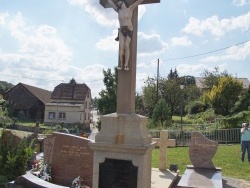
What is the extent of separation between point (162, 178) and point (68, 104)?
148 ft

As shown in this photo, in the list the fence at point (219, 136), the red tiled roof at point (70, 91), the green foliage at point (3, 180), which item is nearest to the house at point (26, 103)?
the red tiled roof at point (70, 91)

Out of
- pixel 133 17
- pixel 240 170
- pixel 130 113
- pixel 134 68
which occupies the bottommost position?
pixel 240 170

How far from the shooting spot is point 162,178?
10258 mm

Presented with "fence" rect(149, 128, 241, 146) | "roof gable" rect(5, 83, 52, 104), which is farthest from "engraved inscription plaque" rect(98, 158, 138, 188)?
"roof gable" rect(5, 83, 52, 104)

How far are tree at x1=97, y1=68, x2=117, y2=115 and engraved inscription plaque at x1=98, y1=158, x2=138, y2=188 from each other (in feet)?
87.7

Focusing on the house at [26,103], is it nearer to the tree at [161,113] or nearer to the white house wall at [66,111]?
the white house wall at [66,111]

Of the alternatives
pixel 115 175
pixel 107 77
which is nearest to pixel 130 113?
pixel 115 175

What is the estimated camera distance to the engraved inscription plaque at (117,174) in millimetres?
6238

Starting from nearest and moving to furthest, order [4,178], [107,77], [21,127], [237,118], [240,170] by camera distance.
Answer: [4,178], [240,170], [237,118], [107,77], [21,127]

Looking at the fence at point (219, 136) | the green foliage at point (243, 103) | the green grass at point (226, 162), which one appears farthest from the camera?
the green foliage at point (243, 103)

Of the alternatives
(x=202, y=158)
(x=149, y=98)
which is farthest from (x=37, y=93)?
(x=202, y=158)

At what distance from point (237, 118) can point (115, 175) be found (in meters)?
18.4

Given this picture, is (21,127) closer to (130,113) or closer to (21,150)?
(21,150)

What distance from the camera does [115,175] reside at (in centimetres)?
635
